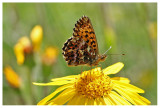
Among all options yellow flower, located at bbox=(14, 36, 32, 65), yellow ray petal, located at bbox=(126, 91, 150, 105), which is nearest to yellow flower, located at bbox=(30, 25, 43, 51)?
yellow flower, located at bbox=(14, 36, 32, 65)

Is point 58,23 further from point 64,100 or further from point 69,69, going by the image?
point 64,100

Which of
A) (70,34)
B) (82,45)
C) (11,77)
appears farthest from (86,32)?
(70,34)

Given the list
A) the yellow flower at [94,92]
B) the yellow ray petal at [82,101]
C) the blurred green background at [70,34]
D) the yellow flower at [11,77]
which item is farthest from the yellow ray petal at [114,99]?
the yellow flower at [11,77]

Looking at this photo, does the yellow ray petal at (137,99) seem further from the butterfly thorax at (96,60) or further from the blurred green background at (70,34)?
the blurred green background at (70,34)

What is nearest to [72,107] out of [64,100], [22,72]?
[64,100]

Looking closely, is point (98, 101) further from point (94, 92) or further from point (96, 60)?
point (96, 60)
